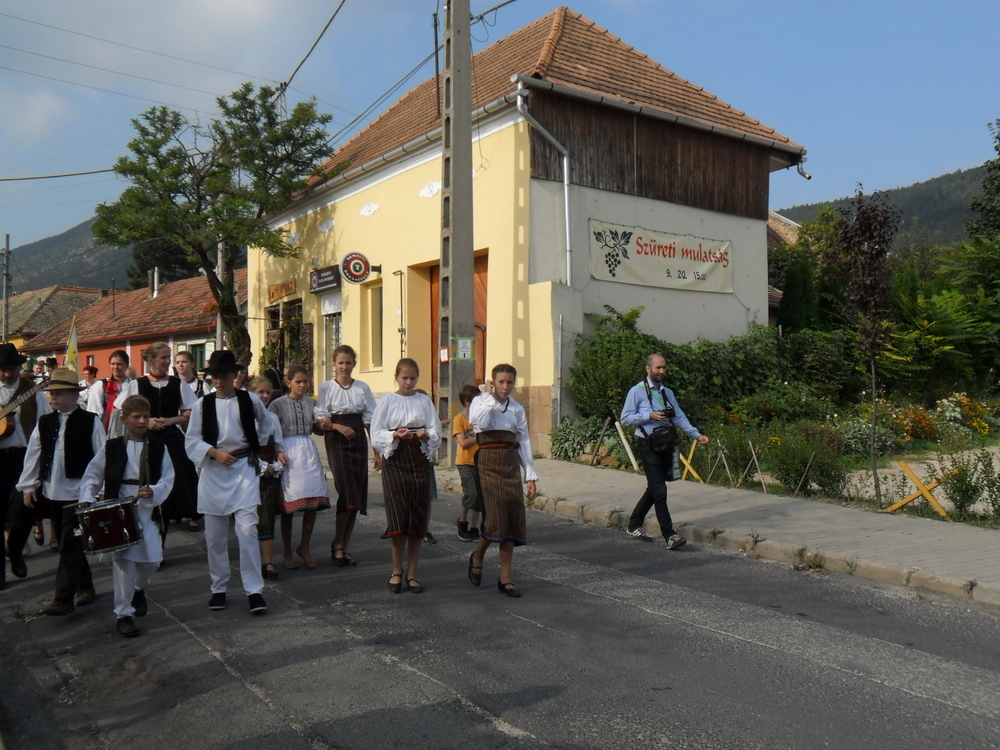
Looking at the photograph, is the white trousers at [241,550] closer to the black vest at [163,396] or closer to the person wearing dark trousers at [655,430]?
the black vest at [163,396]

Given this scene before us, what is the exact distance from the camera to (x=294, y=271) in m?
24.5

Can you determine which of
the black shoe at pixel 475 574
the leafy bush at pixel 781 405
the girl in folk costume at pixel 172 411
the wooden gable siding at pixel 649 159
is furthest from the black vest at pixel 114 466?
the leafy bush at pixel 781 405

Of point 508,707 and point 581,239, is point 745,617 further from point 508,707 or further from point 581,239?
point 581,239

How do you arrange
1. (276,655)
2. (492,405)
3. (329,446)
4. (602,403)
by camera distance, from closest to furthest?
(276,655) → (492,405) → (329,446) → (602,403)

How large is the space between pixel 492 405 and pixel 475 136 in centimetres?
1189

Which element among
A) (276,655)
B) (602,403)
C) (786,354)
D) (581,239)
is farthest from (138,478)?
(786,354)

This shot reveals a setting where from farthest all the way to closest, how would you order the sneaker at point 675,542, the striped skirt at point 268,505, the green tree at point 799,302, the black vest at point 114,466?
1. the green tree at point 799,302
2. the sneaker at point 675,542
3. the striped skirt at point 268,505
4. the black vest at point 114,466

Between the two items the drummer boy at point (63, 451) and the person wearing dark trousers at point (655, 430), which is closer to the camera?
the drummer boy at point (63, 451)

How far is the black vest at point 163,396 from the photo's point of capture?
799 centimetres

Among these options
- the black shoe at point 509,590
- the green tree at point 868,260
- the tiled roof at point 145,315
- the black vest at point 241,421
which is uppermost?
the tiled roof at point 145,315

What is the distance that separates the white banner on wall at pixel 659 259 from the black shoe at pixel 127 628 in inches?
492

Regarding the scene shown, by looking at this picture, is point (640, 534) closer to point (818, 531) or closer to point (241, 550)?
point (818, 531)

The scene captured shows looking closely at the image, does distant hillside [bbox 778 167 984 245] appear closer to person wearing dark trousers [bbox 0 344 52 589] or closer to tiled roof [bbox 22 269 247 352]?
tiled roof [bbox 22 269 247 352]

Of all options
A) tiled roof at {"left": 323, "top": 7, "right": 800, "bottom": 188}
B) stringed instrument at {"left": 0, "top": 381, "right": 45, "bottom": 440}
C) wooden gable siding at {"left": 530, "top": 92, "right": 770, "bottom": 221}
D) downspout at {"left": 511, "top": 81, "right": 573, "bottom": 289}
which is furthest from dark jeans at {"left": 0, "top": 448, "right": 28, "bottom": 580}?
tiled roof at {"left": 323, "top": 7, "right": 800, "bottom": 188}
